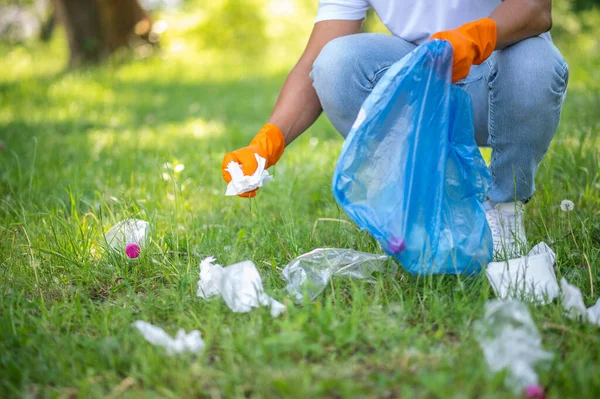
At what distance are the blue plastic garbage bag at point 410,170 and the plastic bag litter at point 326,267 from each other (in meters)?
0.18

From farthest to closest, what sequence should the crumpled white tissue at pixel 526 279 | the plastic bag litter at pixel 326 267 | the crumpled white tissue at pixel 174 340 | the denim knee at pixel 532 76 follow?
the denim knee at pixel 532 76
the plastic bag litter at pixel 326 267
the crumpled white tissue at pixel 526 279
the crumpled white tissue at pixel 174 340

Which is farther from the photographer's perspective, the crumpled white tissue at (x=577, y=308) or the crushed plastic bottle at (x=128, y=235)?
the crushed plastic bottle at (x=128, y=235)

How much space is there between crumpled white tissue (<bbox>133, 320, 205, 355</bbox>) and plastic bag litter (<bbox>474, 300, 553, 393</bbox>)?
0.61 metres

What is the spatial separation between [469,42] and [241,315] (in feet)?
3.02

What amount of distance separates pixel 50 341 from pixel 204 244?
609mm

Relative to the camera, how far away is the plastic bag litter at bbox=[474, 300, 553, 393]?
107 centimetres

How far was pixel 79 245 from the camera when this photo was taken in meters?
1.80

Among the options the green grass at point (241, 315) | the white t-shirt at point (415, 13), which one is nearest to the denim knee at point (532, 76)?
the white t-shirt at point (415, 13)

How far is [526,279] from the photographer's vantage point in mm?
1408

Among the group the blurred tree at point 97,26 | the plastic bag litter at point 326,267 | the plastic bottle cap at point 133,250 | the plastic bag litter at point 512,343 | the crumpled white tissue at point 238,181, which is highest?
the crumpled white tissue at point 238,181

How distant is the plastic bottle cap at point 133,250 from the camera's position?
1689 millimetres

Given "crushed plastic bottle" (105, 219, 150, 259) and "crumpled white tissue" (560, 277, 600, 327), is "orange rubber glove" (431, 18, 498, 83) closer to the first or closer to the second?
"crumpled white tissue" (560, 277, 600, 327)

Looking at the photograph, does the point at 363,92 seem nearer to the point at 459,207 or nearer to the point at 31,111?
the point at 459,207

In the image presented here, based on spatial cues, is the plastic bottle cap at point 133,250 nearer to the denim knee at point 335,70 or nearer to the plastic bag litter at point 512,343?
the denim knee at point 335,70
